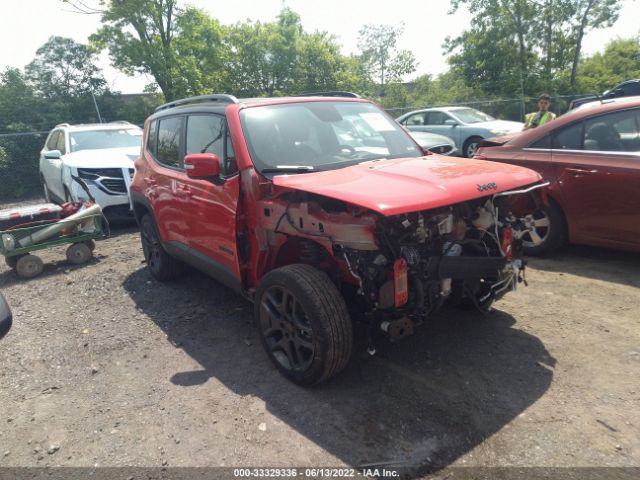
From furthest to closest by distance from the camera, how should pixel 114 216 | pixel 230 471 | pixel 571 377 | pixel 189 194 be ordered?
pixel 114 216 < pixel 189 194 < pixel 571 377 < pixel 230 471

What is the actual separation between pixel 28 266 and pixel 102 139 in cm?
393

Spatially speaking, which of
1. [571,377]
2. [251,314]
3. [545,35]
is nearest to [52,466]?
[251,314]

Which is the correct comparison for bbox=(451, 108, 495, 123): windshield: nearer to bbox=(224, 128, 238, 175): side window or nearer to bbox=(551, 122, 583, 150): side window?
bbox=(551, 122, 583, 150): side window

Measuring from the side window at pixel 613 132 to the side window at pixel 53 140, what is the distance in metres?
9.58

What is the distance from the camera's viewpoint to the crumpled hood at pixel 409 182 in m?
2.42

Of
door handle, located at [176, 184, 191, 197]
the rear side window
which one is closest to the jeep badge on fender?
door handle, located at [176, 184, 191, 197]

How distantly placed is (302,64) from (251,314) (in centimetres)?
2304

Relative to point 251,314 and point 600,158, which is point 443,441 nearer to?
point 251,314

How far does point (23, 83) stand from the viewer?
2127 centimetres

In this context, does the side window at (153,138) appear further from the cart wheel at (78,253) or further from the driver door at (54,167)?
the driver door at (54,167)

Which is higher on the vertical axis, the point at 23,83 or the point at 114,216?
the point at 23,83

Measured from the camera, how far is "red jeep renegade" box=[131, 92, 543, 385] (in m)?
2.70

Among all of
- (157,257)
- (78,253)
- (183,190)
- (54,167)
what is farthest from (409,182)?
(54,167)

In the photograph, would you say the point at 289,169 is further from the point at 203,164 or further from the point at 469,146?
the point at 469,146
